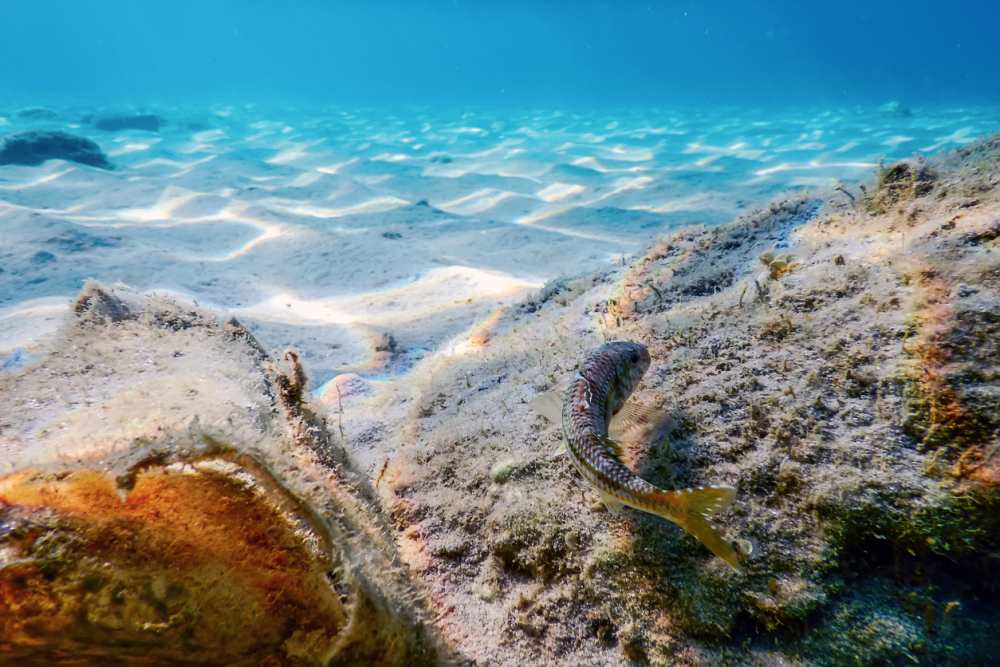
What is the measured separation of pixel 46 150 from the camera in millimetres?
15797

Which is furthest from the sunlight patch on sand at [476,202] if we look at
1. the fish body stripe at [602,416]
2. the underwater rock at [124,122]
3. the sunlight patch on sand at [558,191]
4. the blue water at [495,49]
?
the blue water at [495,49]

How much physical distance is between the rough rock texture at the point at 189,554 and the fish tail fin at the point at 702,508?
0.92 meters

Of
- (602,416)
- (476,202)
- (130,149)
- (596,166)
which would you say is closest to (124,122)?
(130,149)

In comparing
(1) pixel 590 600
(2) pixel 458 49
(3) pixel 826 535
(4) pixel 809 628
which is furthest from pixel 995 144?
(2) pixel 458 49

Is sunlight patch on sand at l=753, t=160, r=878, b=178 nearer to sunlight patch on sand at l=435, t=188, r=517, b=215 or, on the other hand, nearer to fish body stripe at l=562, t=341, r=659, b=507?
sunlight patch on sand at l=435, t=188, r=517, b=215

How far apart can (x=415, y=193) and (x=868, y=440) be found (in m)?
14.4

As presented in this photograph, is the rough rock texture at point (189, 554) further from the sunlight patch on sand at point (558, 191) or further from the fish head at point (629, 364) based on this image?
the sunlight patch on sand at point (558, 191)

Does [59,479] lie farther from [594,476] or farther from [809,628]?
[809,628]

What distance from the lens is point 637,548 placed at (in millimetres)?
1845

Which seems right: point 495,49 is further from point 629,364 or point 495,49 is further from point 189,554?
point 189,554

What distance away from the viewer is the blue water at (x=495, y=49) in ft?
233

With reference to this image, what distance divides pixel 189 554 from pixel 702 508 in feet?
4.84

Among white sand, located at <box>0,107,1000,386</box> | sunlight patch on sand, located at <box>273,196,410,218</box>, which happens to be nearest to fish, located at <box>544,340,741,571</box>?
white sand, located at <box>0,107,1000,386</box>

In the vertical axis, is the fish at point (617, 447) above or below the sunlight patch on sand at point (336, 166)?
below
